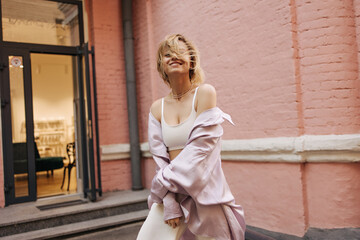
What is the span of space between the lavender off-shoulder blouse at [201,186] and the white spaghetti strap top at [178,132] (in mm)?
77

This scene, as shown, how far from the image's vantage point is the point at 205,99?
6.37 feet

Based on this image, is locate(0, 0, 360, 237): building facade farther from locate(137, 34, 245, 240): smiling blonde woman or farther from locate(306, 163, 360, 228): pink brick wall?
locate(137, 34, 245, 240): smiling blonde woman

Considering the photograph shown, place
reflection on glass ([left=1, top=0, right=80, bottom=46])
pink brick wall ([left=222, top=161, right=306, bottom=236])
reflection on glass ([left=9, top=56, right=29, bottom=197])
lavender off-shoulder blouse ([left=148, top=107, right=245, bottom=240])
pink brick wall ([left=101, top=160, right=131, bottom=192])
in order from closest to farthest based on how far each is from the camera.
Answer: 1. lavender off-shoulder blouse ([left=148, top=107, right=245, bottom=240])
2. pink brick wall ([left=222, top=161, right=306, bottom=236])
3. reflection on glass ([left=9, top=56, right=29, bottom=197])
4. reflection on glass ([left=1, top=0, right=80, bottom=46])
5. pink brick wall ([left=101, top=160, right=131, bottom=192])

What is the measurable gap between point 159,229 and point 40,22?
514 cm

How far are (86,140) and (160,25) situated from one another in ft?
7.82

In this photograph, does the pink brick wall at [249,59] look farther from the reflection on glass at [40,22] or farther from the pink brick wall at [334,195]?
the reflection on glass at [40,22]

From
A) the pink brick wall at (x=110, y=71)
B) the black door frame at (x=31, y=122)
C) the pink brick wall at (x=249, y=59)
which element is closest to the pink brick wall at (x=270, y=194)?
the pink brick wall at (x=249, y=59)

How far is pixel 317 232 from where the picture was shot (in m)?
3.50

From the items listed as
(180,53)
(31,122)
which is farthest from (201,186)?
(31,122)

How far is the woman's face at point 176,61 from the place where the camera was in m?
1.96

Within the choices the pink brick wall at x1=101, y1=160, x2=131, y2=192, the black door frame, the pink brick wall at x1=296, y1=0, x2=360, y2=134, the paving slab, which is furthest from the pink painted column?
the pink brick wall at x1=101, y1=160, x2=131, y2=192

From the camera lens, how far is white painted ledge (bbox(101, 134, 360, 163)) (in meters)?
3.29

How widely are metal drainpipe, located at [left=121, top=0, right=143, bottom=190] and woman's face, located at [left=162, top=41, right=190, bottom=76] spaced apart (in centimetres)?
430

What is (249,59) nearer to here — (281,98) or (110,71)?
(281,98)
